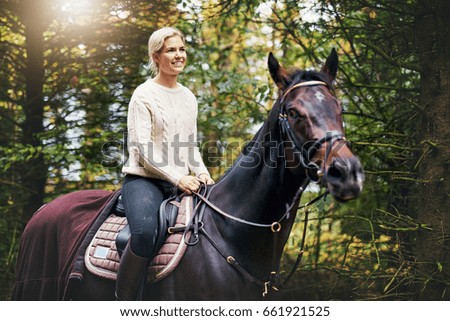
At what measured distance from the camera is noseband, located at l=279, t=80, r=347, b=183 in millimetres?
2906

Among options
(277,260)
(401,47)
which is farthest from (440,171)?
(277,260)

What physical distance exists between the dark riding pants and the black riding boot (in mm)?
51

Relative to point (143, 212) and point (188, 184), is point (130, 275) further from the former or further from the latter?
point (188, 184)

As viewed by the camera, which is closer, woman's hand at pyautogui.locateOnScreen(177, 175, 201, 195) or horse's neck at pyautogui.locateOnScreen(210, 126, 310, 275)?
horse's neck at pyautogui.locateOnScreen(210, 126, 310, 275)

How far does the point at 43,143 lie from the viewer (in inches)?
290

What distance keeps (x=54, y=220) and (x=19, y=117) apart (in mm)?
3901

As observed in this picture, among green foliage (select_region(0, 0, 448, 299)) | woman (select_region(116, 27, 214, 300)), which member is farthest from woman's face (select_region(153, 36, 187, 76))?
green foliage (select_region(0, 0, 448, 299))

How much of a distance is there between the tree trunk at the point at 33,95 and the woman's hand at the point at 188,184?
14.8 feet

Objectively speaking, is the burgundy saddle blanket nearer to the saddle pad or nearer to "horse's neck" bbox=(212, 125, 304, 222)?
the saddle pad

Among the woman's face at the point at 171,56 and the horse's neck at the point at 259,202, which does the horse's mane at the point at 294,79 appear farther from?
the woman's face at the point at 171,56

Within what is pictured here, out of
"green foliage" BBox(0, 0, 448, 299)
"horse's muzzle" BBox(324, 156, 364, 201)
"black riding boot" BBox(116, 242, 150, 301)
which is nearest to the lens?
"horse's muzzle" BBox(324, 156, 364, 201)

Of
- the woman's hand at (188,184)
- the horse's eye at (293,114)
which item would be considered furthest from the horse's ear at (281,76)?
the woman's hand at (188,184)

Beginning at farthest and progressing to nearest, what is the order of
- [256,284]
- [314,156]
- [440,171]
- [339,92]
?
[339,92] → [440,171] → [256,284] → [314,156]
